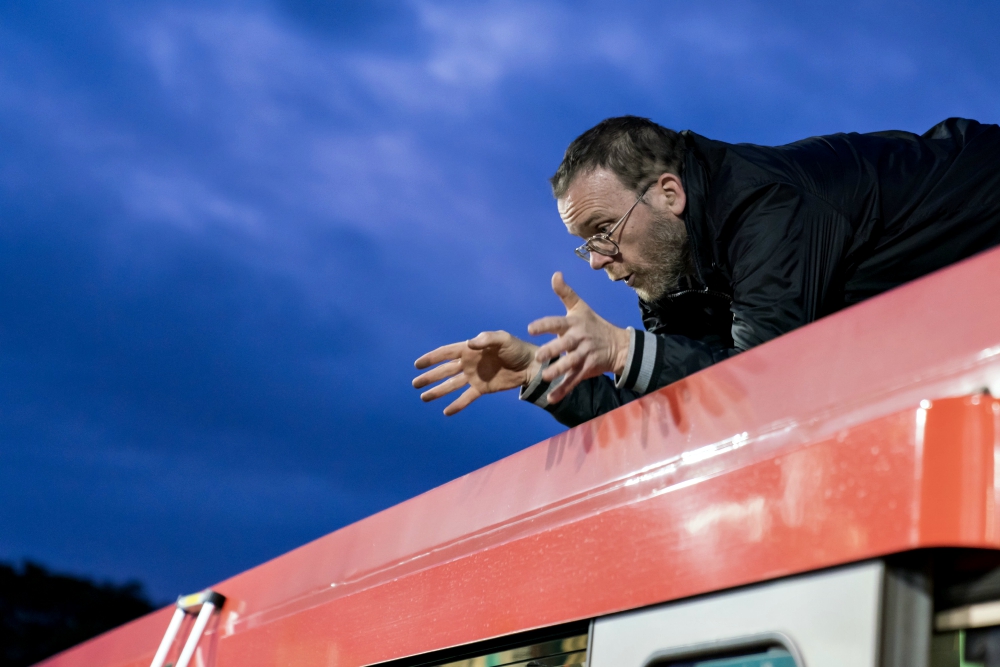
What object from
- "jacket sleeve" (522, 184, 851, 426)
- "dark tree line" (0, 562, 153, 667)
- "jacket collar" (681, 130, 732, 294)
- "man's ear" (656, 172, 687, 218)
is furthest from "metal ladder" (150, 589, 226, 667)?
"dark tree line" (0, 562, 153, 667)

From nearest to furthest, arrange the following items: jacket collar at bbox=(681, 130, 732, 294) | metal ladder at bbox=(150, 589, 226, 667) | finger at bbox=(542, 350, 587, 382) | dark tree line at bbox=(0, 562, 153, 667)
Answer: finger at bbox=(542, 350, 587, 382), jacket collar at bbox=(681, 130, 732, 294), metal ladder at bbox=(150, 589, 226, 667), dark tree line at bbox=(0, 562, 153, 667)

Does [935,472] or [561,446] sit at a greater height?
[561,446]

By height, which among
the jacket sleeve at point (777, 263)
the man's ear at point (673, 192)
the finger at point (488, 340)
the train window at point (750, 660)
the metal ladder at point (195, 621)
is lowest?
the train window at point (750, 660)

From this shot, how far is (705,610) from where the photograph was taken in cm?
142

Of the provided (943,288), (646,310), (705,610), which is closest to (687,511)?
(705,610)

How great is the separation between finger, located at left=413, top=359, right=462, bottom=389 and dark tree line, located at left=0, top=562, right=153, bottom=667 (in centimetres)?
948

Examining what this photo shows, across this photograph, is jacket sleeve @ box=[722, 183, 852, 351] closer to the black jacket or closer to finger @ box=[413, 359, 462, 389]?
the black jacket

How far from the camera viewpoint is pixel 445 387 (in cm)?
246

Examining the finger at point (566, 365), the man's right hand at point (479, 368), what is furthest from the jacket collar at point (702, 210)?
the finger at point (566, 365)

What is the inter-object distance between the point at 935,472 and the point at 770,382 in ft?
1.18

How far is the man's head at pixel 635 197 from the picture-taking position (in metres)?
3.21

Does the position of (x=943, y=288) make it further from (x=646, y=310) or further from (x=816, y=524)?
(x=646, y=310)

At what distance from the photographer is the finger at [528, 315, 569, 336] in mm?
1981

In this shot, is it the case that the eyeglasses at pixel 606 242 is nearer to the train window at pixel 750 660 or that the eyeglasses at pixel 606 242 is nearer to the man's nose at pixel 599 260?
the man's nose at pixel 599 260
